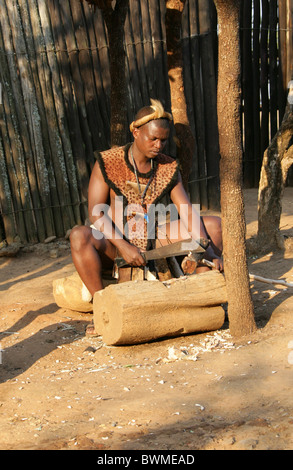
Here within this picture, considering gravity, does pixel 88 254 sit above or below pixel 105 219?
below

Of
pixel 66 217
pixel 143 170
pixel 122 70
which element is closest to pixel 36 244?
pixel 66 217

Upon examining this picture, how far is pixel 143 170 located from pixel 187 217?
46 cm

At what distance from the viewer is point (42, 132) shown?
22.8ft

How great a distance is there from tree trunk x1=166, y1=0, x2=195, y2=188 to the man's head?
90 cm

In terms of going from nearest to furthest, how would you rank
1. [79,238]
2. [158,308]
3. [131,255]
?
[158,308]
[131,255]
[79,238]

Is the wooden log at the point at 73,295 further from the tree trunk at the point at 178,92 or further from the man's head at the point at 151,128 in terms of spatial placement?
the tree trunk at the point at 178,92

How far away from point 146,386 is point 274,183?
9.49 feet

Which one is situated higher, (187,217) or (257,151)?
(187,217)

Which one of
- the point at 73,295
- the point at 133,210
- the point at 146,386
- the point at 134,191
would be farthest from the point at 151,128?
the point at 146,386

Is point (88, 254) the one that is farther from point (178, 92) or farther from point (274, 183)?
point (274, 183)

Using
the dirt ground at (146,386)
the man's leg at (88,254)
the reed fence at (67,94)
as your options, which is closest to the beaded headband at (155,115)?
the man's leg at (88,254)

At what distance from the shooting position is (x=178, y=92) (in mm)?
5312

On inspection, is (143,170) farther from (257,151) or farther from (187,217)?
(257,151)

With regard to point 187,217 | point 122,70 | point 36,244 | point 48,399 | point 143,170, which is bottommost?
point 36,244
